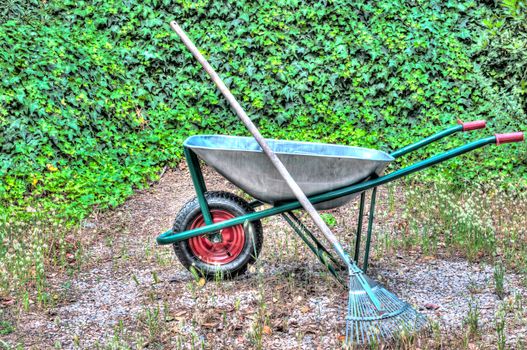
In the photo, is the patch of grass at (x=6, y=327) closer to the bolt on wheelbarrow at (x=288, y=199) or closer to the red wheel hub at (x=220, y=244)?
the bolt on wheelbarrow at (x=288, y=199)

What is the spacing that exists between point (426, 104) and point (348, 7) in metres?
Answer: 1.57

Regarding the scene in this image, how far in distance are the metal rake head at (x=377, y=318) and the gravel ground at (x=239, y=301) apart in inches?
5.9

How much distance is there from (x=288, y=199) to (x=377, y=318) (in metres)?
1.00

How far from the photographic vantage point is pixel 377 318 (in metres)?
3.52

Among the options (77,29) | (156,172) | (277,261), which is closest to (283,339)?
(277,261)

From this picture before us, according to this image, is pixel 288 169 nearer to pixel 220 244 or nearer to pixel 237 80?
pixel 220 244

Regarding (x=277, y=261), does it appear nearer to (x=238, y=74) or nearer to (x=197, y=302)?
(x=197, y=302)

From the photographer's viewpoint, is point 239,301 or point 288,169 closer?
point 239,301

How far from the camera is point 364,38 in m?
7.82

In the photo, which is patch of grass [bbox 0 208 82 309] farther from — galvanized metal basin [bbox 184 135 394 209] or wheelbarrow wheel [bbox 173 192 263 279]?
galvanized metal basin [bbox 184 135 394 209]

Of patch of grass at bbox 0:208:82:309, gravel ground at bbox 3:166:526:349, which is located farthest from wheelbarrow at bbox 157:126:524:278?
patch of grass at bbox 0:208:82:309

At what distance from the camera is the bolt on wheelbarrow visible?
11.9ft

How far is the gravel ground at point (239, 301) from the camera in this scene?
375cm

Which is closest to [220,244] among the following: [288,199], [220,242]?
[220,242]
